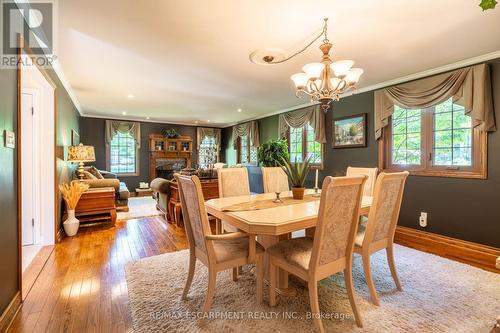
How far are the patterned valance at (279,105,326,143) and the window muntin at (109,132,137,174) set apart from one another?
4803 millimetres

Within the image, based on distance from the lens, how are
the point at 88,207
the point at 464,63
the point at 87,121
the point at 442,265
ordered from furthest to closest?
the point at 87,121 → the point at 88,207 → the point at 464,63 → the point at 442,265

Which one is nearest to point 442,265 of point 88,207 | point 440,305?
point 440,305

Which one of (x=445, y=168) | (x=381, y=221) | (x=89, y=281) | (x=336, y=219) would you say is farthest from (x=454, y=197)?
(x=89, y=281)

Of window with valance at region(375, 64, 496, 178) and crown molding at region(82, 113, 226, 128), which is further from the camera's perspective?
crown molding at region(82, 113, 226, 128)

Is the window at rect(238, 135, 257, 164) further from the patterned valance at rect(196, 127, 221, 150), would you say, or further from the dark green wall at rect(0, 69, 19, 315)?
the dark green wall at rect(0, 69, 19, 315)

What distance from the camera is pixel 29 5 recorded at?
197 cm

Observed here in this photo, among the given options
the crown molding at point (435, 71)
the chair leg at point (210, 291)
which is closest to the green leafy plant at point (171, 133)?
the crown molding at point (435, 71)

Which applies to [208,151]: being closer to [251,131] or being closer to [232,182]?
[251,131]

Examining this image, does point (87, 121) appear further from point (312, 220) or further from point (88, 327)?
point (312, 220)

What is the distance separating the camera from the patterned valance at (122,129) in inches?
280

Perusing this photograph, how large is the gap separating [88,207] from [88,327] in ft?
9.10

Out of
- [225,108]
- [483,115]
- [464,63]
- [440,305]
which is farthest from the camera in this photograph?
[225,108]

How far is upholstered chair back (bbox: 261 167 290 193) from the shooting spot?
10.2ft

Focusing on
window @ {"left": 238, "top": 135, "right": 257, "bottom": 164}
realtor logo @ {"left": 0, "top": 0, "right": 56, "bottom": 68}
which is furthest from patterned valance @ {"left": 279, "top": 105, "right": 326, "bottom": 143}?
realtor logo @ {"left": 0, "top": 0, "right": 56, "bottom": 68}
